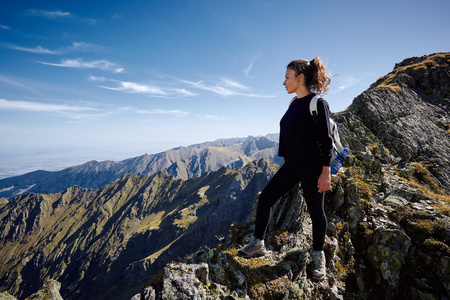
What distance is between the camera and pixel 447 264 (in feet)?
23.3

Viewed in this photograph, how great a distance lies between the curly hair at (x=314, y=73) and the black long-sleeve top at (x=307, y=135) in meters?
0.34

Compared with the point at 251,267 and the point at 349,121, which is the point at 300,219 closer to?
the point at 251,267

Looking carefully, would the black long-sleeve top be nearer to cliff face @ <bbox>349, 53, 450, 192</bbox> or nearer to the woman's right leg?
the woman's right leg

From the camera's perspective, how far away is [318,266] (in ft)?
22.1

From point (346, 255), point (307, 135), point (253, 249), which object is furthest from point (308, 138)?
point (346, 255)

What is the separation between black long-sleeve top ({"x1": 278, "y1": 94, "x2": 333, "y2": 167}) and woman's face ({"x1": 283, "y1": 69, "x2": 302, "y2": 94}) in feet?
1.16

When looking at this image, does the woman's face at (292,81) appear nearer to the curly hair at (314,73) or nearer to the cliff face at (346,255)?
the curly hair at (314,73)

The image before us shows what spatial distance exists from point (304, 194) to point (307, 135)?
1847 millimetres

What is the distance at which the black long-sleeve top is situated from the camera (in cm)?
534

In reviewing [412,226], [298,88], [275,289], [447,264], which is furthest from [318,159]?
[412,226]

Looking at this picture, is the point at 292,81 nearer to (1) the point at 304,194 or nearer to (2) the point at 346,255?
(1) the point at 304,194

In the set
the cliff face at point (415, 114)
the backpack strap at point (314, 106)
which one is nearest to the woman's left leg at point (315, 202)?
the backpack strap at point (314, 106)

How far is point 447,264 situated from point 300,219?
5010mm

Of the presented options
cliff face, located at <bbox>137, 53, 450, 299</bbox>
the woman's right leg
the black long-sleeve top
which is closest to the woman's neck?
the black long-sleeve top
